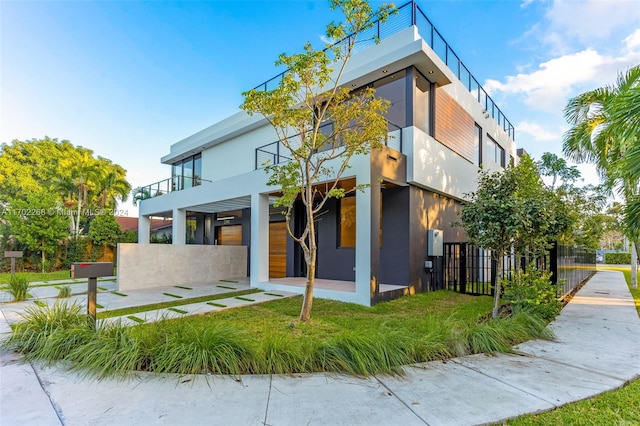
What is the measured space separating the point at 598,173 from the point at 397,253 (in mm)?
7373

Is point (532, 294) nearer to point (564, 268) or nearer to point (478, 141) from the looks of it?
point (564, 268)

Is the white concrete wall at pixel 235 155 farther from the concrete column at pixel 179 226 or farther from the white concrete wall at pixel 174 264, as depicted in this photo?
the white concrete wall at pixel 174 264

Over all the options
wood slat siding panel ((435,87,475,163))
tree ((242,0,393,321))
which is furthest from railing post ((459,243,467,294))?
tree ((242,0,393,321))

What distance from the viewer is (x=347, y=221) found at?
11102mm

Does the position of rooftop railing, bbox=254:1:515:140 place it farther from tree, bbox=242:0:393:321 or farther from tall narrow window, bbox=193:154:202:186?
tall narrow window, bbox=193:154:202:186

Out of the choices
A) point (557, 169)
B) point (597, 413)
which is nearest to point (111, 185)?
point (597, 413)

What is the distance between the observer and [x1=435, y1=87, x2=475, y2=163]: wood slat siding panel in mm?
11055

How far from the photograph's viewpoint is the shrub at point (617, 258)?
33406mm

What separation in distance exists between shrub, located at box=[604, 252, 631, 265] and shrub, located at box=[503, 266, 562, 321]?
37.4 meters

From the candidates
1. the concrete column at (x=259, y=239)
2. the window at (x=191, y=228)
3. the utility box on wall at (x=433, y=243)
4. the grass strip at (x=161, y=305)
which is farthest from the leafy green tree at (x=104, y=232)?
the utility box on wall at (x=433, y=243)

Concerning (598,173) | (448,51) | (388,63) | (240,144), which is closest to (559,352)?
(388,63)

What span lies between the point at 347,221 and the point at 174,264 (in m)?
6.48

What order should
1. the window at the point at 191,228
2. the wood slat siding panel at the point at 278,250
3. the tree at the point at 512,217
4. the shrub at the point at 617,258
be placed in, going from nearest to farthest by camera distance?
the tree at the point at 512,217
the wood slat siding panel at the point at 278,250
the window at the point at 191,228
the shrub at the point at 617,258

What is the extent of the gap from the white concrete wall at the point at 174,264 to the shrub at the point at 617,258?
39.4m
